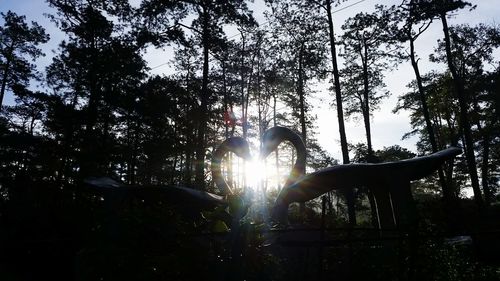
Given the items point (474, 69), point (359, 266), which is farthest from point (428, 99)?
point (359, 266)

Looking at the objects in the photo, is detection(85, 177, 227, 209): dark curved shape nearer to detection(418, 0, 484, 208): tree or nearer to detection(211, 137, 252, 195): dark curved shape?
detection(211, 137, 252, 195): dark curved shape

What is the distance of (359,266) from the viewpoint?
24.8 feet

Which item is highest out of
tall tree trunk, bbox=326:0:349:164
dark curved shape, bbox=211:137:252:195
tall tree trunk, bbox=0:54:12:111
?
tall tree trunk, bbox=0:54:12:111

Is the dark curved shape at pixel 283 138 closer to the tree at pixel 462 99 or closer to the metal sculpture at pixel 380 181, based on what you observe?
the metal sculpture at pixel 380 181

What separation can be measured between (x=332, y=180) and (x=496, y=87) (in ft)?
64.6

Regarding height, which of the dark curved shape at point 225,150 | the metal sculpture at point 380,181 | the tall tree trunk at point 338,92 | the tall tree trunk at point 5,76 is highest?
the tall tree trunk at point 5,76

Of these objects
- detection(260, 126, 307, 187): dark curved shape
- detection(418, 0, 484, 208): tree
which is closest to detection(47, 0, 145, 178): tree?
detection(260, 126, 307, 187): dark curved shape

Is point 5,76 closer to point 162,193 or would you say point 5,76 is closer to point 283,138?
point 162,193

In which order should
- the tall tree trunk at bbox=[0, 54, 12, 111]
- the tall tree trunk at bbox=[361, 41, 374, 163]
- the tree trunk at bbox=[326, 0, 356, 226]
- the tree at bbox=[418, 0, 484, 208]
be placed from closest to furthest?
the tree trunk at bbox=[326, 0, 356, 226] < the tree at bbox=[418, 0, 484, 208] < the tall tree trunk at bbox=[361, 41, 374, 163] < the tall tree trunk at bbox=[0, 54, 12, 111]

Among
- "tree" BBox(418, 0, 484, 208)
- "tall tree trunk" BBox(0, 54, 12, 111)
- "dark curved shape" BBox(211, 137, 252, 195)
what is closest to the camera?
"dark curved shape" BBox(211, 137, 252, 195)

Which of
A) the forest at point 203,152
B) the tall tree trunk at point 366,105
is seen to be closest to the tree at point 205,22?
the forest at point 203,152

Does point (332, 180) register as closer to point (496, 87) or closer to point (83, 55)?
point (83, 55)

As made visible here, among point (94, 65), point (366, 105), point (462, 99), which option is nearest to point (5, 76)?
point (94, 65)

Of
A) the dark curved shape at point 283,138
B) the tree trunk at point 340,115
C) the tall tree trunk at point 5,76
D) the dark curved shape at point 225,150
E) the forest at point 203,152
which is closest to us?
the forest at point 203,152
